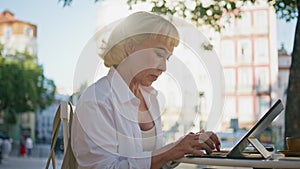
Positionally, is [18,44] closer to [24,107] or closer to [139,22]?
[24,107]

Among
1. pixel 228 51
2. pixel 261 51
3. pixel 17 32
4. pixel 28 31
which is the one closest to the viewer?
pixel 228 51

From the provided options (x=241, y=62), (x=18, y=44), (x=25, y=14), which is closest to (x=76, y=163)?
(x=241, y=62)

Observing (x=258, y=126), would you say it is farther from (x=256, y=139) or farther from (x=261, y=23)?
(x=261, y=23)

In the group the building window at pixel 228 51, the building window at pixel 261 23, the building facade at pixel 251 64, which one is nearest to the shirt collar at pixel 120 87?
the building window at pixel 228 51

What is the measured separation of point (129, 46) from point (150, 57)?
0.21 feet

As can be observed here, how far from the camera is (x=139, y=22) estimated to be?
820 millimetres

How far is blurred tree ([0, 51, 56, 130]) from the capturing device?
14.6 meters

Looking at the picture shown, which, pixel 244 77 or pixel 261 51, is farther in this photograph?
pixel 244 77

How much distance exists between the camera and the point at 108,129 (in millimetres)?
729

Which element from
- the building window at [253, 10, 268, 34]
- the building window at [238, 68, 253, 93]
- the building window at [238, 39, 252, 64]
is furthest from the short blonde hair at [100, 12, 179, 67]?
the building window at [238, 68, 253, 93]

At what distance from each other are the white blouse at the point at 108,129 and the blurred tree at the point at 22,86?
1414cm

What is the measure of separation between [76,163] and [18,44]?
769 inches

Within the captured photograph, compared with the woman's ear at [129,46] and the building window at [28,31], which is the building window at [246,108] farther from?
the building window at [28,31]

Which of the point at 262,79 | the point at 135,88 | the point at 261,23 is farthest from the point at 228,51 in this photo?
the point at 135,88
